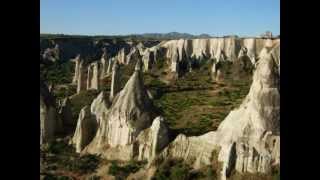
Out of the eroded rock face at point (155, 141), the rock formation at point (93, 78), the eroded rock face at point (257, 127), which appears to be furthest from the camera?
the rock formation at point (93, 78)

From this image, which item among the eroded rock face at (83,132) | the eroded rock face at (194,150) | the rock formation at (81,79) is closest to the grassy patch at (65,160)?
the eroded rock face at (83,132)

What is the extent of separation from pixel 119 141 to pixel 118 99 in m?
1.84

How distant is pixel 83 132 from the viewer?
13.6m

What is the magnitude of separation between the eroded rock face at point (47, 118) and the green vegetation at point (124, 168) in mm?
2763

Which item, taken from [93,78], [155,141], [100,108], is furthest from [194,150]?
[93,78]

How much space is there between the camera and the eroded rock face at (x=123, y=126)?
1291 cm

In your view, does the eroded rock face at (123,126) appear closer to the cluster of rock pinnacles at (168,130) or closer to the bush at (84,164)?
the cluster of rock pinnacles at (168,130)

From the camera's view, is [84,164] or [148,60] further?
[148,60]

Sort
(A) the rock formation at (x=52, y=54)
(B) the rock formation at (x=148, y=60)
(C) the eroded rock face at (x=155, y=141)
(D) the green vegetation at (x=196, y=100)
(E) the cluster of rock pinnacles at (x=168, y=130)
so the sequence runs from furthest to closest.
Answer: (A) the rock formation at (x=52, y=54) < (B) the rock formation at (x=148, y=60) < (D) the green vegetation at (x=196, y=100) < (C) the eroded rock face at (x=155, y=141) < (E) the cluster of rock pinnacles at (x=168, y=130)

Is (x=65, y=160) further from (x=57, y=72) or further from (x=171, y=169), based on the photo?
(x=57, y=72)

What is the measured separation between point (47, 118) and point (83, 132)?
4.14ft

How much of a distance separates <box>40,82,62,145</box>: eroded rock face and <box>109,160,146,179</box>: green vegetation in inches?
109
